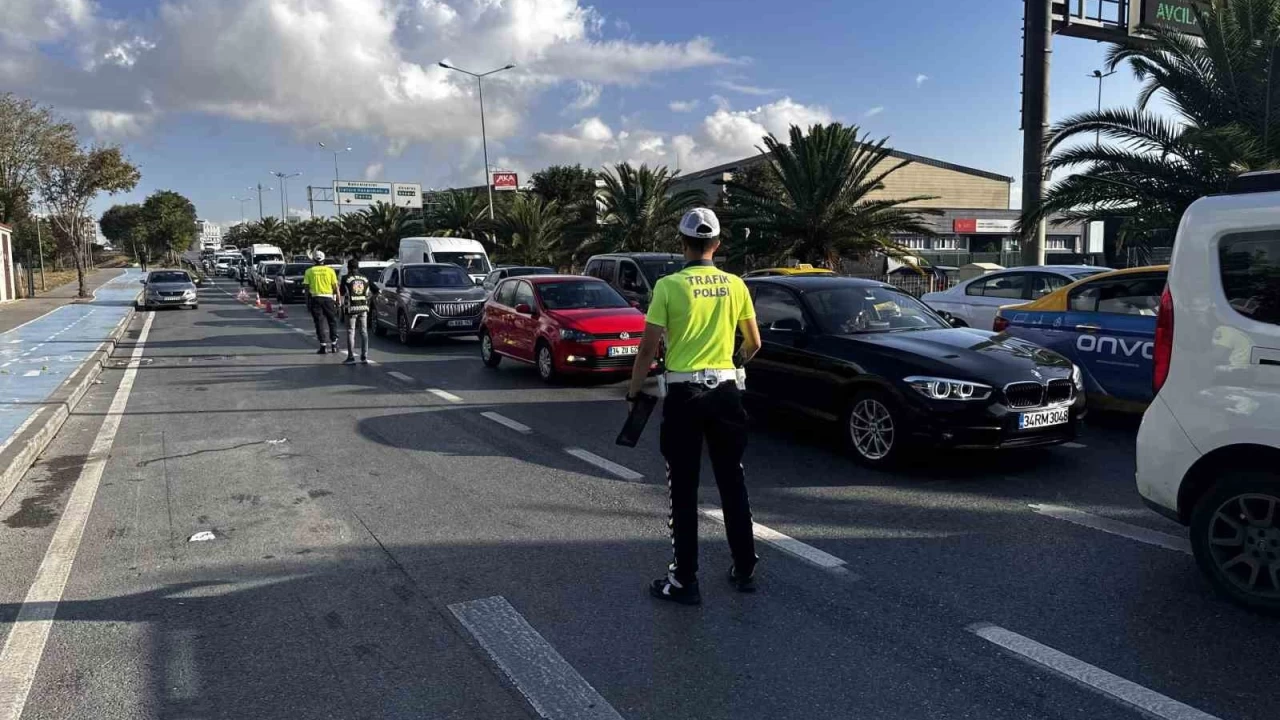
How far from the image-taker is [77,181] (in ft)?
114

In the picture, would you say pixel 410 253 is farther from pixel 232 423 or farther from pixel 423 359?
pixel 232 423

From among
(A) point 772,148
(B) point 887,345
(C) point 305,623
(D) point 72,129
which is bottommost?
(C) point 305,623

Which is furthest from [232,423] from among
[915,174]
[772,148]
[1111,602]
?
[915,174]

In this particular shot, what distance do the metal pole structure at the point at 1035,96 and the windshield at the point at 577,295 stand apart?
9174mm

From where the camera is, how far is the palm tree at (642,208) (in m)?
28.2

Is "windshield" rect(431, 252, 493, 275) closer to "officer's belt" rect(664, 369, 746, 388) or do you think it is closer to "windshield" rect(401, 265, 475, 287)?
"windshield" rect(401, 265, 475, 287)

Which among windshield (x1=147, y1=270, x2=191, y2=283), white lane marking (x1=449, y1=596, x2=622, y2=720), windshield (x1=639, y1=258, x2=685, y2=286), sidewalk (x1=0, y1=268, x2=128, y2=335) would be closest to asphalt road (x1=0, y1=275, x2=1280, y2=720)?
white lane marking (x1=449, y1=596, x2=622, y2=720)

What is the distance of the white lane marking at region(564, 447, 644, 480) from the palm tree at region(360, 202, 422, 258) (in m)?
45.6

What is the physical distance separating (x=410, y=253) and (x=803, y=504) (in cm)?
2054

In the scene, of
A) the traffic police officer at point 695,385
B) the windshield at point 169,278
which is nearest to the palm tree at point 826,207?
the traffic police officer at point 695,385

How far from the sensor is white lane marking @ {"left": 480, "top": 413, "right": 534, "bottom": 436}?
8.77 metres

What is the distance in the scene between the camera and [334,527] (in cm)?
567

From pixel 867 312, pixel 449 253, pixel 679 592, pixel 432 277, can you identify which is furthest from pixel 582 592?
pixel 449 253

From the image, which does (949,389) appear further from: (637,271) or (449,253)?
(449,253)
